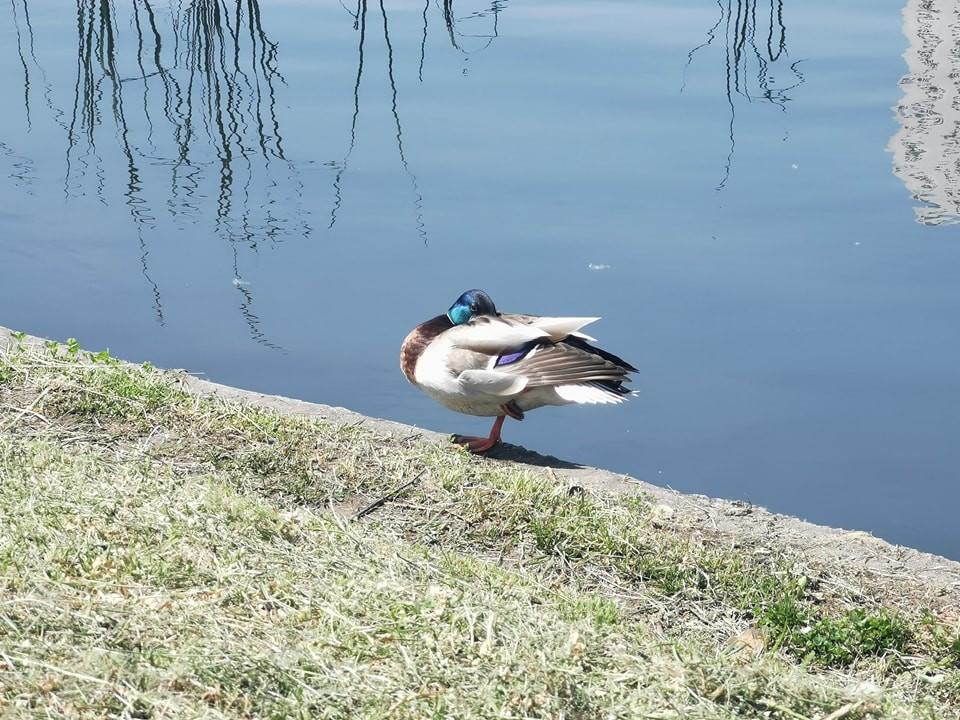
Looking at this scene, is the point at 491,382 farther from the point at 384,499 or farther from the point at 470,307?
the point at 384,499

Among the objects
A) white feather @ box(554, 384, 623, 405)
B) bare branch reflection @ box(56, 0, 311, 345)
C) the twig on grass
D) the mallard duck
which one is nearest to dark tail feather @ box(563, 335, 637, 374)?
the mallard duck

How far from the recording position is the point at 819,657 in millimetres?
3979

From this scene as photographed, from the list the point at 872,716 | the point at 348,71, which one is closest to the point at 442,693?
the point at 872,716

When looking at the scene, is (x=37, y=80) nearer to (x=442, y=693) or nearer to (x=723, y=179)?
(x=723, y=179)

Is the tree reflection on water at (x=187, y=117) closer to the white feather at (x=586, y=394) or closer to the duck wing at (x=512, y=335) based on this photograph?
the duck wing at (x=512, y=335)

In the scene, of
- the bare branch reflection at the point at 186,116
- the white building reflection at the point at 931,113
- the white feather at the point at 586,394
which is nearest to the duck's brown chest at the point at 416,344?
the white feather at the point at 586,394

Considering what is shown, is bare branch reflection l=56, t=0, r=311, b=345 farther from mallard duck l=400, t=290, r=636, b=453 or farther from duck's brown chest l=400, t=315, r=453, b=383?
mallard duck l=400, t=290, r=636, b=453

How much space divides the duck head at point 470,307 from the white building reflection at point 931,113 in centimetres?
355

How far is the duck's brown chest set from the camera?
575 cm

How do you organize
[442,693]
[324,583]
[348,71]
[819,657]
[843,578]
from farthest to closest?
1. [348,71]
2. [843,578]
3. [819,657]
4. [324,583]
5. [442,693]

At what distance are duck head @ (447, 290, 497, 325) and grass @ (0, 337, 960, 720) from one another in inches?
28.8

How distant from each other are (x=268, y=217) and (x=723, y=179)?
2753 mm

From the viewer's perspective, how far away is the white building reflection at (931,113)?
8.77m

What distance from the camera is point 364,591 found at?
3.64m
